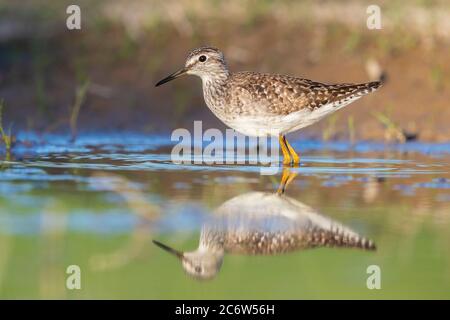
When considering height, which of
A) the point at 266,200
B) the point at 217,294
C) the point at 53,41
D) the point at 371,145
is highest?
the point at 53,41

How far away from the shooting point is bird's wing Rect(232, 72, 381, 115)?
370 inches

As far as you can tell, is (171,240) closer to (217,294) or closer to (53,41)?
(217,294)

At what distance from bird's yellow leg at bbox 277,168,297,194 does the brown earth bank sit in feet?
7.52

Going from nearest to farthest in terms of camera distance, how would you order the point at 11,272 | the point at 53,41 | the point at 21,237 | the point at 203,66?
the point at 11,272, the point at 21,237, the point at 203,66, the point at 53,41

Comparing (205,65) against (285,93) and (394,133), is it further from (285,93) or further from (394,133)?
(394,133)

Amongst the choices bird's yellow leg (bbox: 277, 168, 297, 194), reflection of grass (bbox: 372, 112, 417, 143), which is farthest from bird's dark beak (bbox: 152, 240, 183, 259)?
reflection of grass (bbox: 372, 112, 417, 143)

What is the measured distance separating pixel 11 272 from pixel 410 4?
957cm

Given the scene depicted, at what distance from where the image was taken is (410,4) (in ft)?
44.1

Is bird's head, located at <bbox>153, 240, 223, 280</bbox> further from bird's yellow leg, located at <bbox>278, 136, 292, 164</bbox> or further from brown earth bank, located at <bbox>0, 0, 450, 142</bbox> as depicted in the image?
brown earth bank, located at <bbox>0, 0, 450, 142</bbox>

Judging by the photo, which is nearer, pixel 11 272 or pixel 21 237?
pixel 11 272

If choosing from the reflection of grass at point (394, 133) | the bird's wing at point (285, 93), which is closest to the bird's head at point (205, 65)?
the bird's wing at point (285, 93)

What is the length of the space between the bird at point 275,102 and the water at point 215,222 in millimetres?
444

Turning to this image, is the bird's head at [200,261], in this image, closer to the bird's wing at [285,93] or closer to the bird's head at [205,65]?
the bird's wing at [285,93]

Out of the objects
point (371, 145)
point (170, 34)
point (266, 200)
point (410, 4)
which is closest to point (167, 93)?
point (170, 34)
